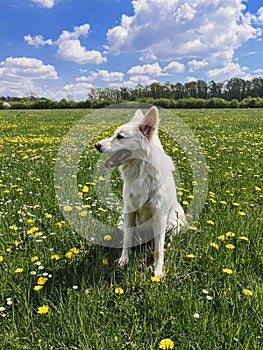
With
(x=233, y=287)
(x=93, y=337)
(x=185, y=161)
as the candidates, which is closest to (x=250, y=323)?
(x=233, y=287)

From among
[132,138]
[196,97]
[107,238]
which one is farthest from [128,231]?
[196,97]

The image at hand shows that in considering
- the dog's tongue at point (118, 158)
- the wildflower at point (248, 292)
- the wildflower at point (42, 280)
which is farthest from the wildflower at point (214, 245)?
the wildflower at point (42, 280)

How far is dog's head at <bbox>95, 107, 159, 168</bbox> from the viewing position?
2.58 metres

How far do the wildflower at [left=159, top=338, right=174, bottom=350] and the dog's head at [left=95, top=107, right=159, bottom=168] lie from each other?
1487 millimetres

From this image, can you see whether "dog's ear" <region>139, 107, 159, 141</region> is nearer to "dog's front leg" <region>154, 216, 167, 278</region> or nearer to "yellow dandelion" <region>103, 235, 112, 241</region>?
"dog's front leg" <region>154, 216, 167, 278</region>

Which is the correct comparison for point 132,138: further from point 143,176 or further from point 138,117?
point 143,176

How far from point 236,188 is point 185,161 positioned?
2034mm

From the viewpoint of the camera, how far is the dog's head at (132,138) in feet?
8.48

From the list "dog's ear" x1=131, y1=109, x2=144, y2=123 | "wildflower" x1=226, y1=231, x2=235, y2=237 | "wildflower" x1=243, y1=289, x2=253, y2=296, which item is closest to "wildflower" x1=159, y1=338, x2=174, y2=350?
"wildflower" x1=243, y1=289, x2=253, y2=296

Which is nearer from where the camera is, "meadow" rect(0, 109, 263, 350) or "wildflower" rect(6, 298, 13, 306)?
"meadow" rect(0, 109, 263, 350)

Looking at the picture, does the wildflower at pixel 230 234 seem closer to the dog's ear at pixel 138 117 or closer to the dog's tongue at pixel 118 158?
the dog's tongue at pixel 118 158

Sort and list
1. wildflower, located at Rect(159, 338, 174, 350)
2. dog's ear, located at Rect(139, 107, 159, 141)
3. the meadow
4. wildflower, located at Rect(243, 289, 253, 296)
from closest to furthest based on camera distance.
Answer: wildflower, located at Rect(159, 338, 174, 350) < the meadow < wildflower, located at Rect(243, 289, 253, 296) < dog's ear, located at Rect(139, 107, 159, 141)

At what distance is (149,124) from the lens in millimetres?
2582

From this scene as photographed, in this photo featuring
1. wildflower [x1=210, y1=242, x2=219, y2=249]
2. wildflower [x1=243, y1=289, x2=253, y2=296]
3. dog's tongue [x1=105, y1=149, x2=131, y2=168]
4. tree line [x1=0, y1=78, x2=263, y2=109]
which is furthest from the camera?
tree line [x1=0, y1=78, x2=263, y2=109]
